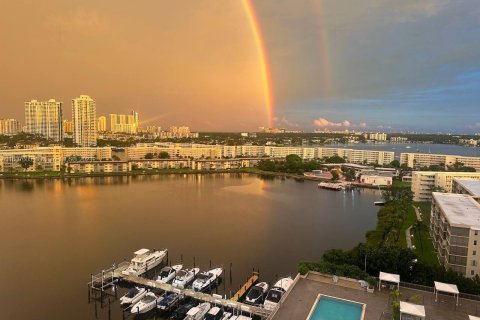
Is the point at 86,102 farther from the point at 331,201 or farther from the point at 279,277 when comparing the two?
the point at 279,277

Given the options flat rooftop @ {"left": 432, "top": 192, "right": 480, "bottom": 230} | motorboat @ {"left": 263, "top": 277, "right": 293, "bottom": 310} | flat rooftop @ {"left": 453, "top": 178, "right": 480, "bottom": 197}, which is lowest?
motorboat @ {"left": 263, "top": 277, "right": 293, "bottom": 310}

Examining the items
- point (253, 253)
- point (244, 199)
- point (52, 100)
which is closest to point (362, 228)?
point (253, 253)

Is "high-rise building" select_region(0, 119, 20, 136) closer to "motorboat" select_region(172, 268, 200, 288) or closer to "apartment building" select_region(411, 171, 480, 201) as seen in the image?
"motorboat" select_region(172, 268, 200, 288)

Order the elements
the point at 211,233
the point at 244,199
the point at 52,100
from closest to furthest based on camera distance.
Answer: the point at 211,233
the point at 244,199
the point at 52,100

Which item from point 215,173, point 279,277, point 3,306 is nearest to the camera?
point 3,306

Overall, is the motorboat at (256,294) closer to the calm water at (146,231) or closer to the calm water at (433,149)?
the calm water at (146,231)

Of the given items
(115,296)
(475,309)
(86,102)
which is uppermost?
(86,102)

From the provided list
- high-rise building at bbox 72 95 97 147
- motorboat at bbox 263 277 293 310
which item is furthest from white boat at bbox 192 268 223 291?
high-rise building at bbox 72 95 97 147
